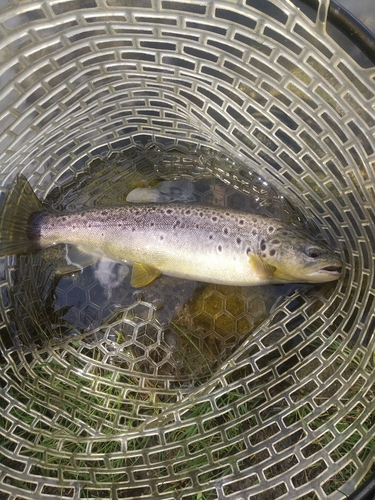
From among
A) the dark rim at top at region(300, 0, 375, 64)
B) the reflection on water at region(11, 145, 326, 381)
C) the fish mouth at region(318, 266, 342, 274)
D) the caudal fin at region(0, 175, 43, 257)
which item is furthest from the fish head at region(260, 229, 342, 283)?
the caudal fin at region(0, 175, 43, 257)

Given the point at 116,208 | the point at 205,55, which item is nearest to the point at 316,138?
the point at 205,55

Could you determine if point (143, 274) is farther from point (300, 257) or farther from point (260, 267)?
point (300, 257)

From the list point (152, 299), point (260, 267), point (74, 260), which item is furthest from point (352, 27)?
point (74, 260)

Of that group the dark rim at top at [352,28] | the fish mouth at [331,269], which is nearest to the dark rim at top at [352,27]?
the dark rim at top at [352,28]

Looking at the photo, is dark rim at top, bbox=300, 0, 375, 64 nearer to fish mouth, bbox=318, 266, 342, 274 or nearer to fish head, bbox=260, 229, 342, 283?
fish head, bbox=260, 229, 342, 283

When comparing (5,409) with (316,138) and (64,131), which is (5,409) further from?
(316,138)

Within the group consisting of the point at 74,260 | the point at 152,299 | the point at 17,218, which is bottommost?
the point at 152,299

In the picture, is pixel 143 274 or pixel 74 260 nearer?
pixel 143 274
